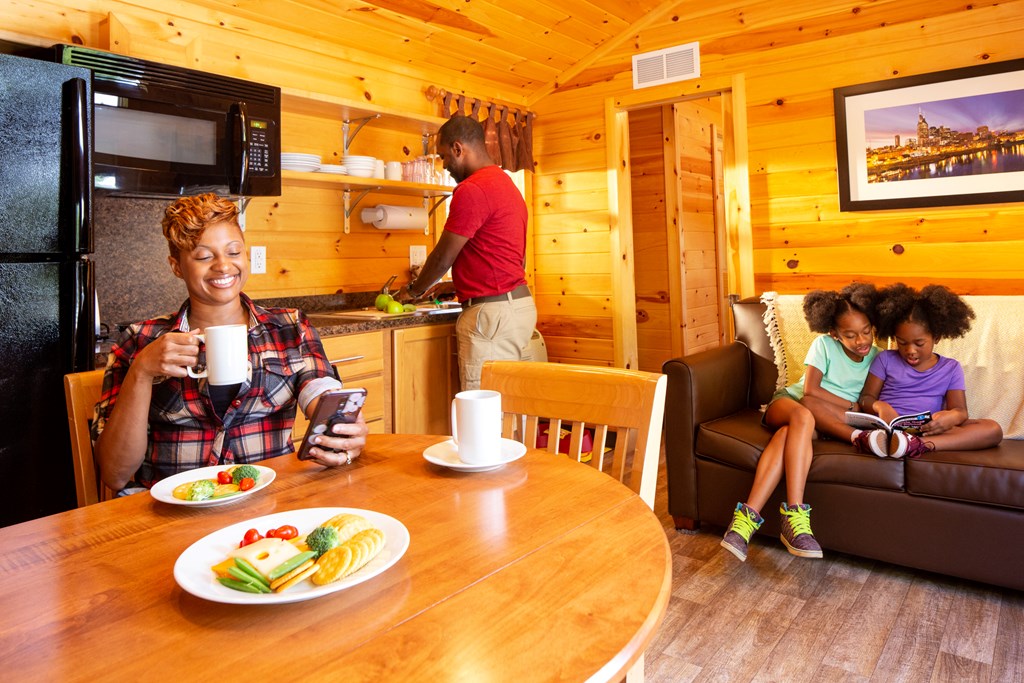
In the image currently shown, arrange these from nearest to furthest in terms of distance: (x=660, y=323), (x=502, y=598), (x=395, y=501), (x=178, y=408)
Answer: (x=502, y=598)
(x=395, y=501)
(x=178, y=408)
(x=660, y=323)

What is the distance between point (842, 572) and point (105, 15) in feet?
10.9

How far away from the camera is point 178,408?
1412mm

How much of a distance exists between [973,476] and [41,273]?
9.26 ft

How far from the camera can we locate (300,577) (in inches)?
28.7

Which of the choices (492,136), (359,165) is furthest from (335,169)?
(492,136)

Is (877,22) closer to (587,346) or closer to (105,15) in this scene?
(587,346)

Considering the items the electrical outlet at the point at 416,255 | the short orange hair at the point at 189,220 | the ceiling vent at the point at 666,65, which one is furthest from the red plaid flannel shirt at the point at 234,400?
the ceiling vent at the point at 666,65

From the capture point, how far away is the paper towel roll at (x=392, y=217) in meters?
3.61

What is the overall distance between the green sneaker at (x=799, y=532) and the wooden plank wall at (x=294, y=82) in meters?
2.28

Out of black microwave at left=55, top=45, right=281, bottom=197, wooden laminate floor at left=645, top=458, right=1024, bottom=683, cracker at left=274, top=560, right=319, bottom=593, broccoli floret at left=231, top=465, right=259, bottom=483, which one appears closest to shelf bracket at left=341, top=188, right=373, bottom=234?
black microwave at left=55, top=45, right=281, bottom=197

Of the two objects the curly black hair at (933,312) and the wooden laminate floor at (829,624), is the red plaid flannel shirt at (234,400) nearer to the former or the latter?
the wooden laminate floor at (829,624)

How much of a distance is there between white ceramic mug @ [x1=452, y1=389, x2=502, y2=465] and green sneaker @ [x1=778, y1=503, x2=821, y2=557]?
1747mm

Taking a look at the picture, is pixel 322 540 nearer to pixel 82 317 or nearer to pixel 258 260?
pixel 82 317

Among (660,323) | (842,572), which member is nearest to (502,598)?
(842,572)
